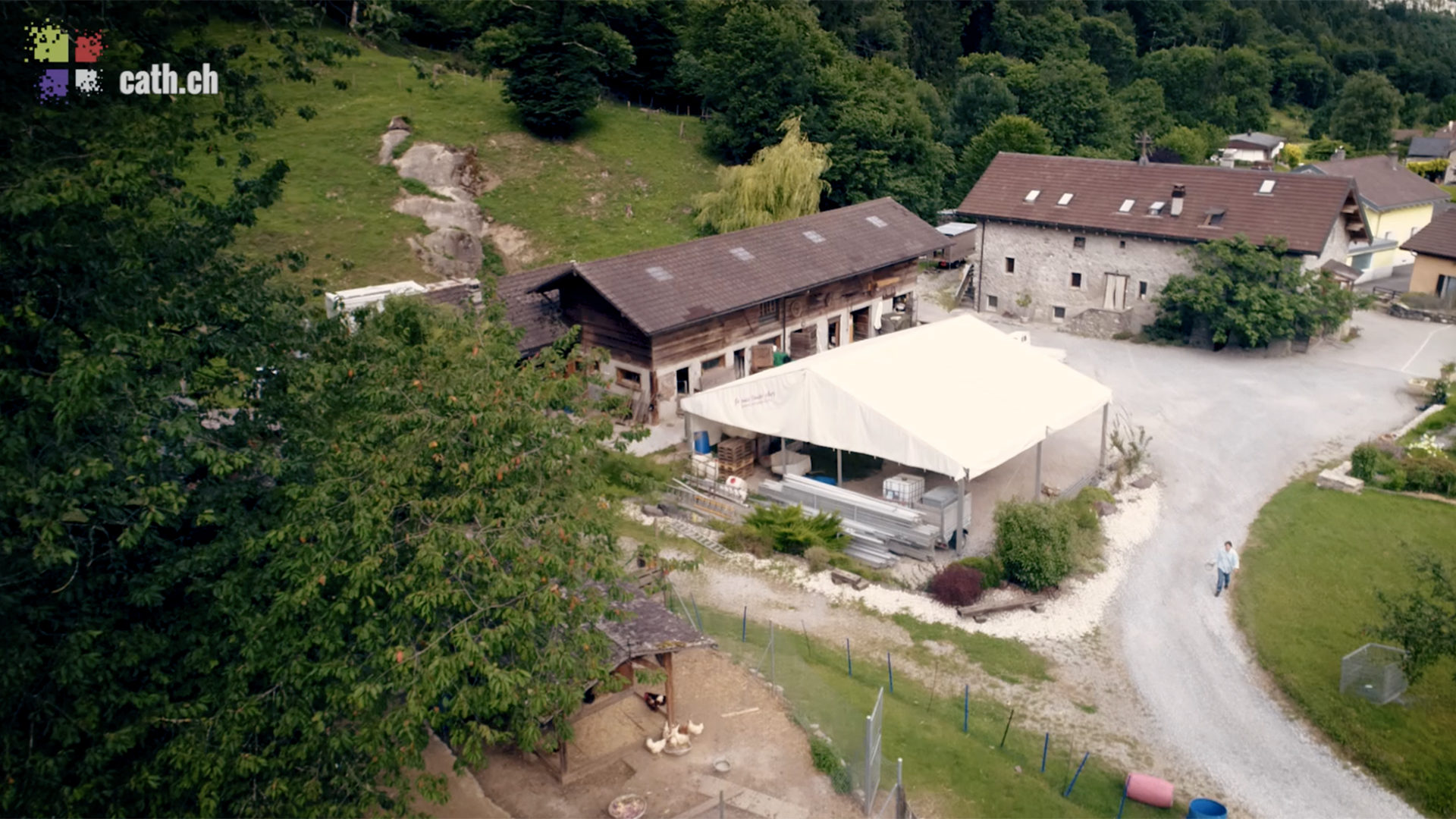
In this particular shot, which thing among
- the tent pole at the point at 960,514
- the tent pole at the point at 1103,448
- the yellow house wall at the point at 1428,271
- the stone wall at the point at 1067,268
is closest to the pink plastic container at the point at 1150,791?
the tent pole at the point at 960,514

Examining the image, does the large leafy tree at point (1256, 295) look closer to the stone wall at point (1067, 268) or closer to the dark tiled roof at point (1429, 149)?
the stone wall at point (1067, 268)

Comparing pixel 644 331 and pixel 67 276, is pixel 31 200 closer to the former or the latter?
pixel 67 276

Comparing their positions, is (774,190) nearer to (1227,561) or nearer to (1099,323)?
(1099,323)

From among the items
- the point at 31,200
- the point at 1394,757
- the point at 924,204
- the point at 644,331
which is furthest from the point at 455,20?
the point at 1394,757

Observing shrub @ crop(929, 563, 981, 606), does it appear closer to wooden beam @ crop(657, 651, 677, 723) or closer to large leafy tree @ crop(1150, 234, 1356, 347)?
wooden beam @ crop(657, 651, 677, 723)

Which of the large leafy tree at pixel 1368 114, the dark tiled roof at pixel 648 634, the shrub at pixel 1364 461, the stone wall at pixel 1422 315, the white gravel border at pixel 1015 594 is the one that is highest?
the large leafy tree at pixel 1368 114

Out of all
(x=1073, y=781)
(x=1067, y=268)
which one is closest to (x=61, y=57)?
(x=1073, y=781)
